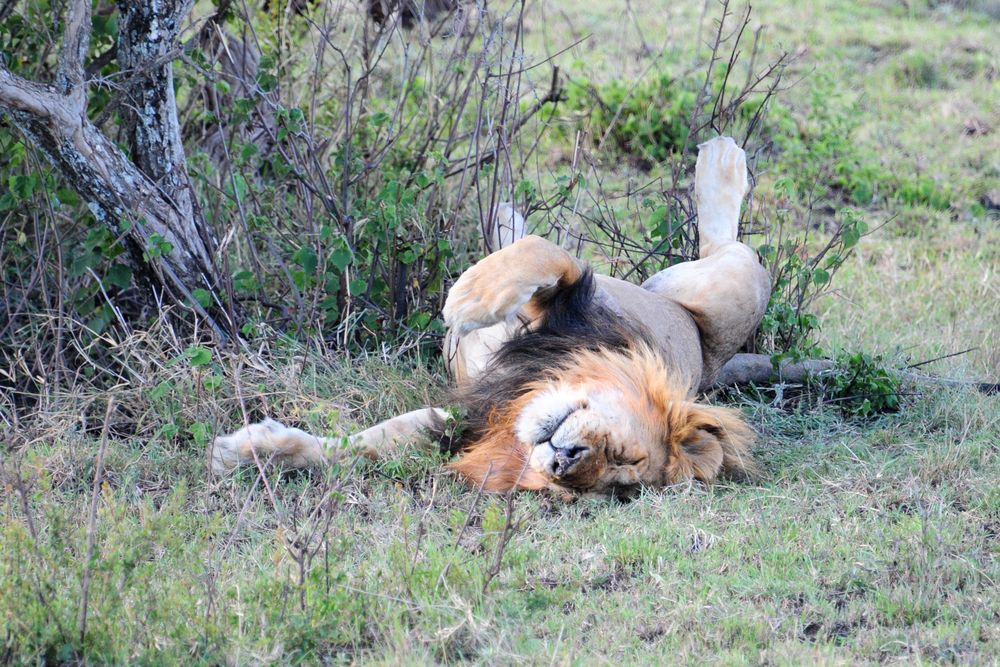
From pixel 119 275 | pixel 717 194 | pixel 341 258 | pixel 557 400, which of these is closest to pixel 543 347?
pixel 557 400

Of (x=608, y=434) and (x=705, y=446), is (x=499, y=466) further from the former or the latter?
(x=705, y=446)

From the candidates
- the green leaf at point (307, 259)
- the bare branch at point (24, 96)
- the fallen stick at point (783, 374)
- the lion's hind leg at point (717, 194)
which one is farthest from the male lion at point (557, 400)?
the bare branch at point (24, 96)

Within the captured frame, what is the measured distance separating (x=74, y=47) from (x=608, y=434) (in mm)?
2089

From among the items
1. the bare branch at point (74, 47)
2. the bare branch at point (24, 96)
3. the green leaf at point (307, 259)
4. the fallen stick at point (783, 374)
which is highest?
the bare branch at point (74, 47)

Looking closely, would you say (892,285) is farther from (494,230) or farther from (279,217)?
(279,217)

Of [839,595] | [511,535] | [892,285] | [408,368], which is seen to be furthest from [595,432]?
[892,285]

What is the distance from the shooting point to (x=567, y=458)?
3.43m

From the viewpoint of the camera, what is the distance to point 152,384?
4047 millimetres

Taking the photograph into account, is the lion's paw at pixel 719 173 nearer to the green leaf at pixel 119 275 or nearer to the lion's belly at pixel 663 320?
the lion's belly at pixel 663 320

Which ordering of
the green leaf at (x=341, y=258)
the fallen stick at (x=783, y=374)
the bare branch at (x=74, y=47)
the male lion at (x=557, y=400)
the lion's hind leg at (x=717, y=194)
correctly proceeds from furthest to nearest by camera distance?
the lion's hind leg at (x=717, y=194) < the fallen stick at (x=783, y=374) < the green leaf at (x=341, y=258) < the bare branch at (x=74, y=47) < the male lion at (x=557, y=400)

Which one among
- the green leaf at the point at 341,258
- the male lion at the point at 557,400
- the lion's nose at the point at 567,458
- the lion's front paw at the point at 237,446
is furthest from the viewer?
the green leaf at the point at 341,258

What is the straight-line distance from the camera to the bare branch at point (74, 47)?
12.4ft

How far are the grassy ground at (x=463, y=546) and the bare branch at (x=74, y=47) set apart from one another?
87 centimetres

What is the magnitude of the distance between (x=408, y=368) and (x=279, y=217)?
904 mm
